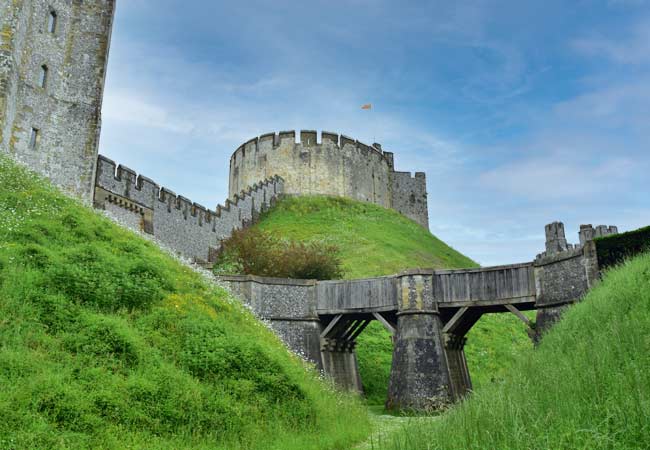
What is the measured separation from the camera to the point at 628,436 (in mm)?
5316

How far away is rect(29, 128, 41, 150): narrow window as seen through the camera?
2317cm

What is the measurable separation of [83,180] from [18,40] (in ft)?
20.1

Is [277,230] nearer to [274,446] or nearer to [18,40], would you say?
[18,40]

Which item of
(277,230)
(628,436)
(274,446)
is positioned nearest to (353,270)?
(277,230)

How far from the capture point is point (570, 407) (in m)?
6.38

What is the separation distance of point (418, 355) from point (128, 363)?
38.5ft

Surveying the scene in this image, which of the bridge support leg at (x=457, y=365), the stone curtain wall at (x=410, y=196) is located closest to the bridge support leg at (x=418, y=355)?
the bridge support leg at (x=457, y=365)

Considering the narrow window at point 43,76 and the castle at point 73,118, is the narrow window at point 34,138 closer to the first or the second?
the castle at point 73,118

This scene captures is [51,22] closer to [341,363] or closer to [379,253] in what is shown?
[341,363]

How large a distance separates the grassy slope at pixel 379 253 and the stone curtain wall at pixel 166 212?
12.4ft

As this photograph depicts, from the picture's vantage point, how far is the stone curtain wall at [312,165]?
4772cm

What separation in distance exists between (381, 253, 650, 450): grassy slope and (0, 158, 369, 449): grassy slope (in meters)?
3.43

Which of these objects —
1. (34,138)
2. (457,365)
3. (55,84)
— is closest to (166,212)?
(34,138)

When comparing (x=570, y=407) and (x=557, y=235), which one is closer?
(x=570, y=407)
